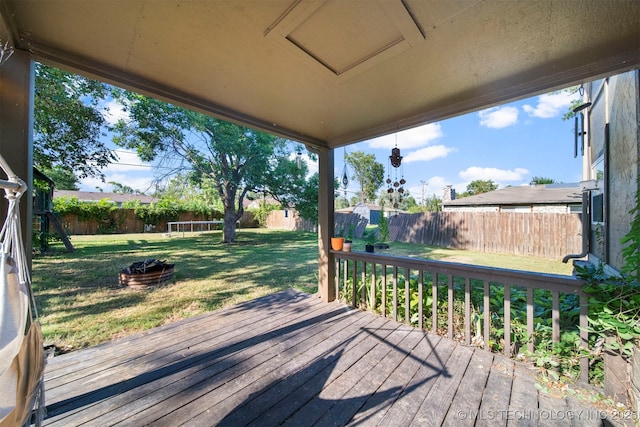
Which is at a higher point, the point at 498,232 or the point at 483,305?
the point at 498,232

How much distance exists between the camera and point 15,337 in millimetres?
729

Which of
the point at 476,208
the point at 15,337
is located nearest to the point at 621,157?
the point at 15,337

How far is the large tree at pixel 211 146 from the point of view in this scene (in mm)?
7395

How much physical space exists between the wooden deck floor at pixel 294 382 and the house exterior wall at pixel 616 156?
1887 mm

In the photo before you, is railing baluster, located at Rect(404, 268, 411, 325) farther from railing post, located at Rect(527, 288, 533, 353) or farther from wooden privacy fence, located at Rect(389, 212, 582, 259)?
wooden privacy fence, located at Rect(389, 212, 582, 259)

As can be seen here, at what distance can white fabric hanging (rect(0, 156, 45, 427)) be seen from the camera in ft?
2.32

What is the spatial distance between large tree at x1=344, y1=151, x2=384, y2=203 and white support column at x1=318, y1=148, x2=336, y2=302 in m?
17.6

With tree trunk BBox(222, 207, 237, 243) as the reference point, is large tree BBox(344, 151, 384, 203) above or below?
above

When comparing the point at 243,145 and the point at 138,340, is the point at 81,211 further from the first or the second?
the point at 138,340

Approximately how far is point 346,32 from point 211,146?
331 inches

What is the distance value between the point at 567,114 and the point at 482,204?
537 cm

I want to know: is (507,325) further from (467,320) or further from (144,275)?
(144,275)

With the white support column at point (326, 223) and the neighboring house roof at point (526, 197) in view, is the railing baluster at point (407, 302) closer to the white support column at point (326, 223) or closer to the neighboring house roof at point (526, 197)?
the white support column at point (326, 223)

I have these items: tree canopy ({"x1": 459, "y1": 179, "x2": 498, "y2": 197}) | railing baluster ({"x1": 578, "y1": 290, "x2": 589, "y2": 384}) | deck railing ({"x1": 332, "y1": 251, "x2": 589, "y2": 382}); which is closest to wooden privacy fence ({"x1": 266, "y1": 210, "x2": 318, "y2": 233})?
deck railing ({"x1": 332, "y1": 251, "x2": 589, "y2": 382})
